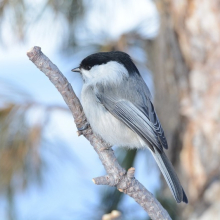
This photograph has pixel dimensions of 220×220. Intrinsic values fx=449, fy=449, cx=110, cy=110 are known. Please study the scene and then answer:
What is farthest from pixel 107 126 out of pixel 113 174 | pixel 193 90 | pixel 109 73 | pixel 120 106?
pixel 193 90

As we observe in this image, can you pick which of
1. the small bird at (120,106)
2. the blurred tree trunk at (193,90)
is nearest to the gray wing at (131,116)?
the small bird at (120,106)

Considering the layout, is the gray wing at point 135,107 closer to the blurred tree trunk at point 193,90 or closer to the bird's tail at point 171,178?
the bird's tail at point 171,178

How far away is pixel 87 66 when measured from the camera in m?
1.46

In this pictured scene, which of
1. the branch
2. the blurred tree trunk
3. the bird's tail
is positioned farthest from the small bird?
the blurred tree trunk

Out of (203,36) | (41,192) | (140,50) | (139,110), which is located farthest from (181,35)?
(41,192)

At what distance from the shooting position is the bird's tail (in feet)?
4.00

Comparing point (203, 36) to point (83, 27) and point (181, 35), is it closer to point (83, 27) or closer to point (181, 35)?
point (181, 35)

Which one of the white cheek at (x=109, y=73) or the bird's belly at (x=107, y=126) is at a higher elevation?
the white cheek at (x=109, y=73)

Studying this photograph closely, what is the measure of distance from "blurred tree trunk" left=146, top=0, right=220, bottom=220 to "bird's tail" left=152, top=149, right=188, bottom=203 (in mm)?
500

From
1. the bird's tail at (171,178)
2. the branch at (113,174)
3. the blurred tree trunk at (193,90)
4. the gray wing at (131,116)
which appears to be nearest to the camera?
the branch at (113,174)

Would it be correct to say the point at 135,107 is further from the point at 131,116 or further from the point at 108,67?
the point at 108,67

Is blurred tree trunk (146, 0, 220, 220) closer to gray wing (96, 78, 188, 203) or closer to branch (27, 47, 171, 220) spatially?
gray wing (96, 78, 188, 203)

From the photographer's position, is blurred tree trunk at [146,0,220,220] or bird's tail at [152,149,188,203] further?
blurred tree trunk at [146,0,220,220]

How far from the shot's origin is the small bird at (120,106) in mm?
1323
